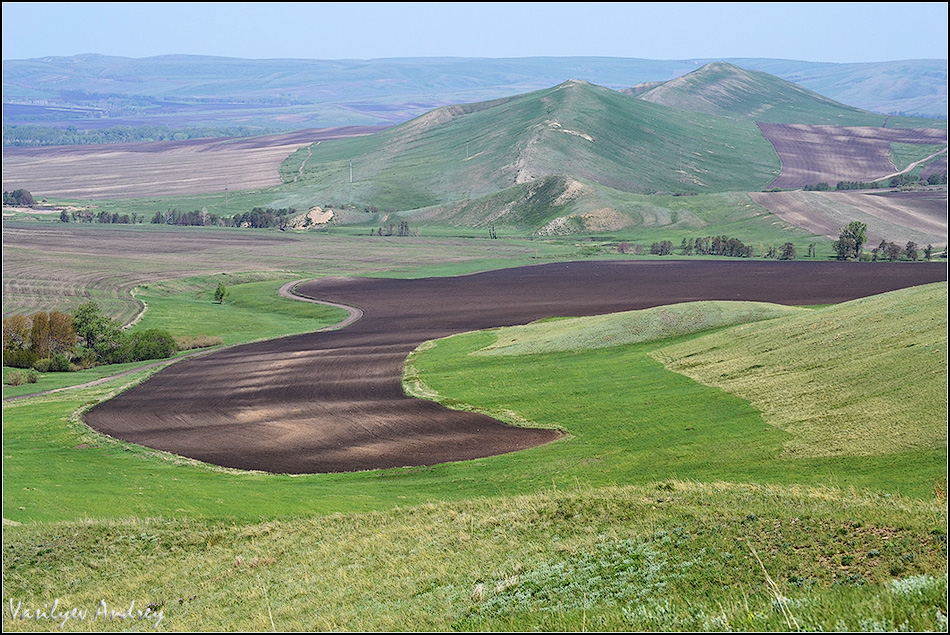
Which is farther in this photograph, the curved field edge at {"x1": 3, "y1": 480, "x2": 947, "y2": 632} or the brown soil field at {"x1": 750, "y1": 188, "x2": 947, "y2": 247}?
the brown soil field at {"x1": 750, "y1": 188, "x2": 947, "y2": 247}

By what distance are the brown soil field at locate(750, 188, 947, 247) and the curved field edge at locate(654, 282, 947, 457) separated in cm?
11195

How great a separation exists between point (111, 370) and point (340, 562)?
67.4 meters

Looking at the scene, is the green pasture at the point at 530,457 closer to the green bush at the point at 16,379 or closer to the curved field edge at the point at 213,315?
the green bush at the point at 16,379

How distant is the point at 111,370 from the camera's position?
86625 millimetres

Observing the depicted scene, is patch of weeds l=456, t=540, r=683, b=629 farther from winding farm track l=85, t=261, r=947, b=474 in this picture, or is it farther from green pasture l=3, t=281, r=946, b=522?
winding farm track l=85, t=261, r=947, b=474

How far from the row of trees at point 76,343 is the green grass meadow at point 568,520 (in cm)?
2751

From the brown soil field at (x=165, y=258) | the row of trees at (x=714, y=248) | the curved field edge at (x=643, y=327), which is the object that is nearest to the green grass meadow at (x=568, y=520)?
the curved field edge at (x=643, y=327)

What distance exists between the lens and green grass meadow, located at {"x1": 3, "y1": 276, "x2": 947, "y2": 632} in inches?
765

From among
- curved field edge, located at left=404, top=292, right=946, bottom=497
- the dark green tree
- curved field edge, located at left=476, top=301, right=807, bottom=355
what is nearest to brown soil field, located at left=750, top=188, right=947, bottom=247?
the dark green tree

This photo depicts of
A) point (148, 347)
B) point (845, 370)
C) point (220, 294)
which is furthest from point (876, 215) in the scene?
point (845, 370)

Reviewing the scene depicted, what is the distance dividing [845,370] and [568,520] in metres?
27.4

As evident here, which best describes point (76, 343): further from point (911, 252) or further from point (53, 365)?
point (911, 252)

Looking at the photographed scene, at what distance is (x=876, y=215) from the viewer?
182m

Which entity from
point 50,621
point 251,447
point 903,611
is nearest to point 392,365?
point 251,447
